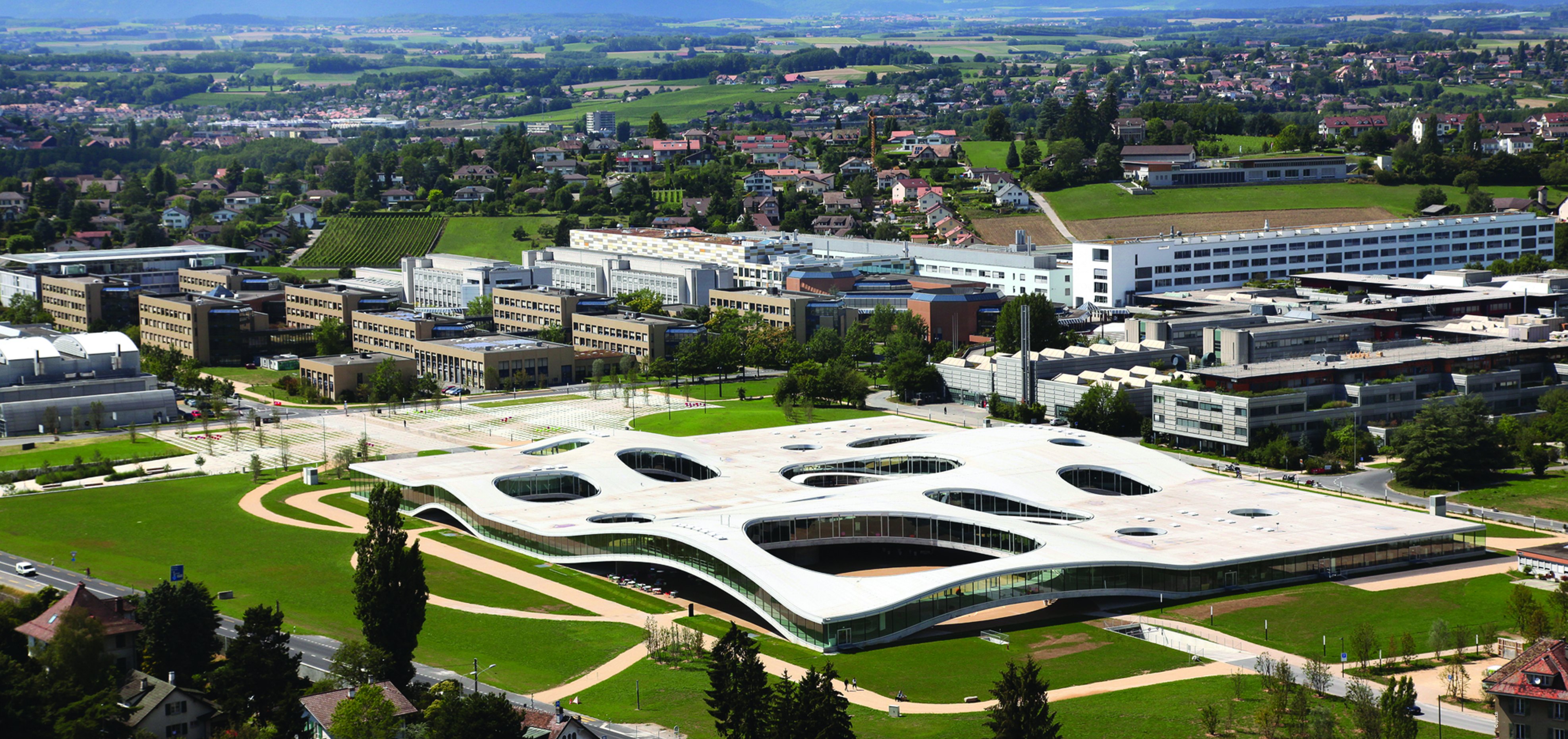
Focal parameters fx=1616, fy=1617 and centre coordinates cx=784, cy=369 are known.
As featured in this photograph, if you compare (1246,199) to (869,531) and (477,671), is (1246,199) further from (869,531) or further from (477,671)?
(477,671)

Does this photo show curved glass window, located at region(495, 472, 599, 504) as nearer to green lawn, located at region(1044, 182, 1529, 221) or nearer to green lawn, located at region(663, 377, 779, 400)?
green lawn, located at region(663, 377, 779, 400)

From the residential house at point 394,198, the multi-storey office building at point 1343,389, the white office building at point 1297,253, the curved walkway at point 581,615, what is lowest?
the curved walkway at point 581,615

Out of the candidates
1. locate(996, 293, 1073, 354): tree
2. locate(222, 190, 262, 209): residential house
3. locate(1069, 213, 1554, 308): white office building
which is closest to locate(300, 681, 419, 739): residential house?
locate(996, 293, 1073, 354): tree

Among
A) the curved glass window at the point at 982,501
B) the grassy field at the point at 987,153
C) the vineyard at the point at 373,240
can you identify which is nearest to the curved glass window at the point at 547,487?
the curved glass window at the point at 982,501

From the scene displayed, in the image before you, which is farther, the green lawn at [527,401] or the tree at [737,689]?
the green lawn at [527,401]

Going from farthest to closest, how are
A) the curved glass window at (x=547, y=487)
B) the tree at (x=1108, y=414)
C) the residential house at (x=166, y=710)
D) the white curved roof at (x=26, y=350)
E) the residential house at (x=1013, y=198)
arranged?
the residential house at (x=1013, y=198)
the white curved roof at (x=26, y=350)
the tree at (x=1108, y=414)
the curved glass window at (x=547, y=487)
the residential house at (x=166, y=710)

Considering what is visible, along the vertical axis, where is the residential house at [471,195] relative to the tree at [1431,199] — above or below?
above

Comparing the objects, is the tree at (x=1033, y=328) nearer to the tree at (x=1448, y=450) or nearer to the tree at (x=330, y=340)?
the tree at (x=1448, y=450)
